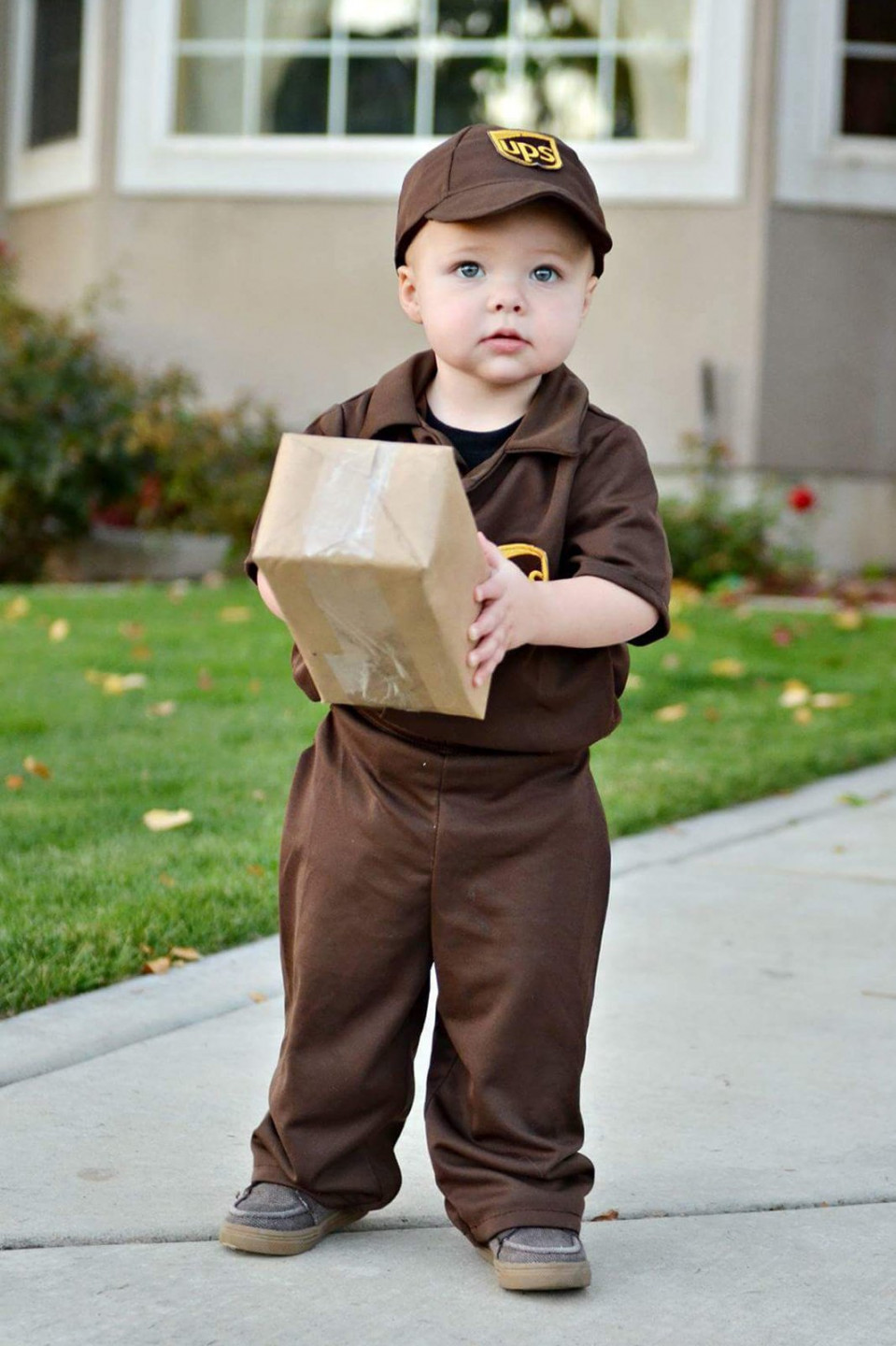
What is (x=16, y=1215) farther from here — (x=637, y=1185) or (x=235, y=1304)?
(x=637, y=1185)

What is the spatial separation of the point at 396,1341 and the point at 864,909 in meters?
2.28

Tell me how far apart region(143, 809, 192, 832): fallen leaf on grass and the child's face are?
232 cm

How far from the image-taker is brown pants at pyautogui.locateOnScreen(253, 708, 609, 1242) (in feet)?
7.59

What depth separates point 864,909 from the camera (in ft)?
13.6

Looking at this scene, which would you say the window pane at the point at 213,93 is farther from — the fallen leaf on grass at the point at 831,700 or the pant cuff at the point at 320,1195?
the pant cuff at the point at 320,1195

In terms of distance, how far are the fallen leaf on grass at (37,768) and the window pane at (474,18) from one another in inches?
294

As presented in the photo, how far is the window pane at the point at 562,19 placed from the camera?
1098 centimetres

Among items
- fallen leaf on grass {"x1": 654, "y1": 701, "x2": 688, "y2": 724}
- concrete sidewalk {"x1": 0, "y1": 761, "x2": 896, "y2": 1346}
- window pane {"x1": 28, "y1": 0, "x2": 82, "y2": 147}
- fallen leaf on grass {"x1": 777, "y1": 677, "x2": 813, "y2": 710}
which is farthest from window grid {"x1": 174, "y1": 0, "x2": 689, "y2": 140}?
concrete sidewalk {"x1": 0, "y1": 761, "x2": 896, "y2": 1346}

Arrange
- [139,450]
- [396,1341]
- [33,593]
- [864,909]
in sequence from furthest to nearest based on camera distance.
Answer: [139,450] < [33,593] < [864,909] < [396,1341]

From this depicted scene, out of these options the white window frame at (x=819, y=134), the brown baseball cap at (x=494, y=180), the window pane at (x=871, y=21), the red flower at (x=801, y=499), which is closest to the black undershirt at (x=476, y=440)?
the brown baseball cap at (x=494, y=180)

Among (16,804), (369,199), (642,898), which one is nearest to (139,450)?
(369,199)

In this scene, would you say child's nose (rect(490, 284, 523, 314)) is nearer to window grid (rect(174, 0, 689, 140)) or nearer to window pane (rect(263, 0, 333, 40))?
window grid (rect(174, 0, 689, 140))

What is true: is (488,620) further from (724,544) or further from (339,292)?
(339,292)

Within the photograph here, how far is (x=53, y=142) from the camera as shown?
12367 millimetres
